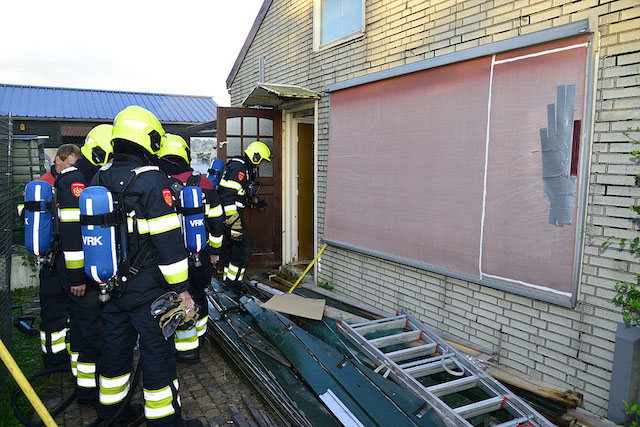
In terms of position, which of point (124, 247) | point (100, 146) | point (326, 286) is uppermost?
point (100, 146)

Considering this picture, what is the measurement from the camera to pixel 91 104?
65.7 ft

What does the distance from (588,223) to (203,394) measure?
3697mm

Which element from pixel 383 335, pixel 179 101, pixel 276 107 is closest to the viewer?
pixel 383 335

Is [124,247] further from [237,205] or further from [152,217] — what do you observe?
[237,205]

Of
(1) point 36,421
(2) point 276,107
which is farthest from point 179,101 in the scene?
(1) point 36,421

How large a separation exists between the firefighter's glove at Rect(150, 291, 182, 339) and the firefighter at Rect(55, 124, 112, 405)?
31.7 inches

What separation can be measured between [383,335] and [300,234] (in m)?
4.20

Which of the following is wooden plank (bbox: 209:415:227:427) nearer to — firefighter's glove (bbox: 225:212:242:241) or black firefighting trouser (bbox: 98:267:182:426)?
black firefighting trouser (bbox: 98:267:182:426)

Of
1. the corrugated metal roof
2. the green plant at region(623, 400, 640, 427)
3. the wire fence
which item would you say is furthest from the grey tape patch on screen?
the corrugated metal roof

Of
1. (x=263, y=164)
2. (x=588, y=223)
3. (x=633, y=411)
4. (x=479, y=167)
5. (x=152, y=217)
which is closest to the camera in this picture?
(x=633, y=411)

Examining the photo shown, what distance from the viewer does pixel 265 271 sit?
7.95 metres

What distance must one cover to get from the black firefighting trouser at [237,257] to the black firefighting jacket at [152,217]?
10.9 ft

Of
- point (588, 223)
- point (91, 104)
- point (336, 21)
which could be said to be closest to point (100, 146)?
point (336, 21)

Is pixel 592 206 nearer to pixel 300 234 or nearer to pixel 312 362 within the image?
pixel 312 362
